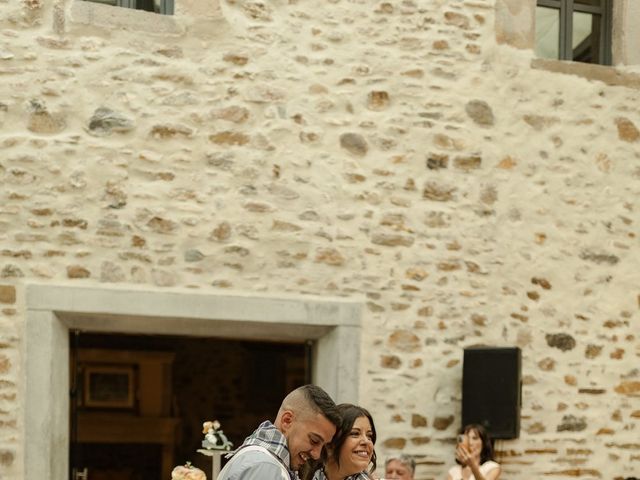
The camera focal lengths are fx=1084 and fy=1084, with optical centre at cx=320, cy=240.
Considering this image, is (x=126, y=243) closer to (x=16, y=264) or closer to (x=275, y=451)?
(x=16, y=264)

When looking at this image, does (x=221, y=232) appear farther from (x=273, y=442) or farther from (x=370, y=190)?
(x=273, y=442)

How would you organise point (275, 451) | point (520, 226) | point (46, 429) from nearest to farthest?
1. point (275, 451)
2. point (46, 429)
3. point (520, 226)

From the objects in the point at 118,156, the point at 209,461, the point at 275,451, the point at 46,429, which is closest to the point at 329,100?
the point at 118,156

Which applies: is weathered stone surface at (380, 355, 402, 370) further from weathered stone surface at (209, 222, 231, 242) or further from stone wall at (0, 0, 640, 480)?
weathered stone surface at (209, 222, 231, 242)

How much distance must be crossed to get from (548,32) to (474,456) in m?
2.92

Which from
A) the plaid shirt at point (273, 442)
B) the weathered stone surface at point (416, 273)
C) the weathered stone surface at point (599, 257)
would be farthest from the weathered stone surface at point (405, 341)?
the plaid shirt at point (273, 442)

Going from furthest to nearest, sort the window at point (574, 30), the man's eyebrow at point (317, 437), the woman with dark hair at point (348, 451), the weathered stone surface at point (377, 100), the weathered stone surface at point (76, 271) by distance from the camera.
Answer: the window at point (574, 30) < the weathered stone surface at point (377, 100) < the weathered stone surface at point (76, 271) < the woman with dark hair at point (348, 451) < the man's eyebrow at point (317, 437)

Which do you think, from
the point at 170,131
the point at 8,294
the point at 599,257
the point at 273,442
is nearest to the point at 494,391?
the point at 599,257

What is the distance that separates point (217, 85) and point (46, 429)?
2198 mm

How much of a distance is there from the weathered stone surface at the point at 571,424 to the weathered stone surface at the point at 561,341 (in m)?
0.43

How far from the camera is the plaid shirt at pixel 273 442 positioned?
3.26 metres

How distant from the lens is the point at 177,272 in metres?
6.25

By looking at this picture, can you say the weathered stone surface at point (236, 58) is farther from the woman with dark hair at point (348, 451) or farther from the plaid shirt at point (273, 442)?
the plaid shirt at point (273, 442)

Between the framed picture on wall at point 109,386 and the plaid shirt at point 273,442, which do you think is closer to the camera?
the plaid shirt at point 273,442
